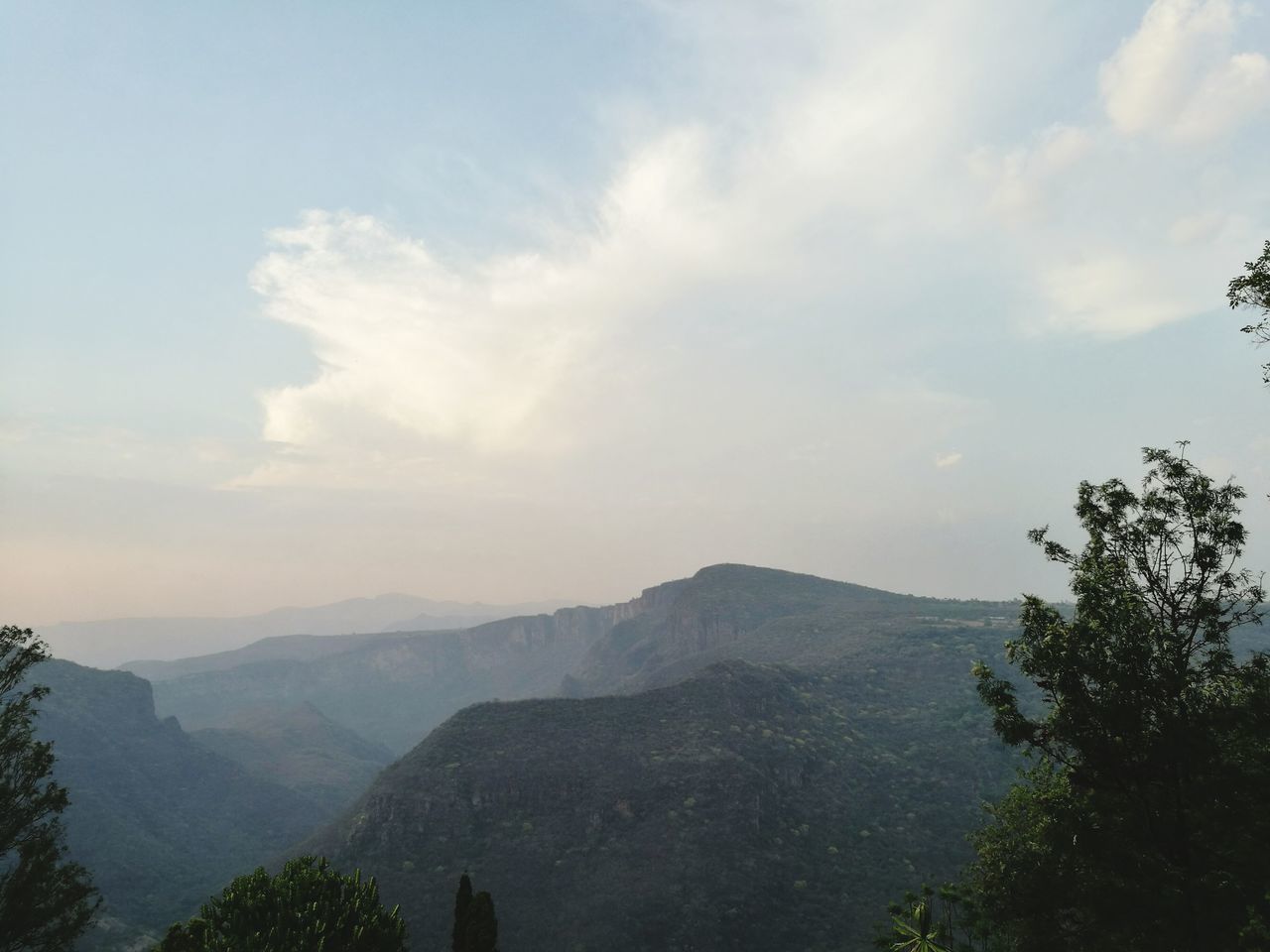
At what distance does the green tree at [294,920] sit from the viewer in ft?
77.6

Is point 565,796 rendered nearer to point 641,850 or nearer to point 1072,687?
point 641,850

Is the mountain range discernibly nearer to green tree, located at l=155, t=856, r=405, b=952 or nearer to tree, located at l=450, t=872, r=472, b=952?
tree, located at l=450, t=872, r=472, b=952

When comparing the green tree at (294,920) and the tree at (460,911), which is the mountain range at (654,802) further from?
the green tree at (294,920)

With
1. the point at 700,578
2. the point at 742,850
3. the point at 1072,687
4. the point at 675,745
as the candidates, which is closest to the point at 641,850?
the point at 742,850

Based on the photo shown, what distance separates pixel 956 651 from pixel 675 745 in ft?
200

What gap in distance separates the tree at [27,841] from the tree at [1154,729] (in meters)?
36.3

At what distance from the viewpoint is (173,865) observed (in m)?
98.6

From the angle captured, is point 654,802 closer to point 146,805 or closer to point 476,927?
point 476,927

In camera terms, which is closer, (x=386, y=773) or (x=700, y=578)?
(x=386, y=773)

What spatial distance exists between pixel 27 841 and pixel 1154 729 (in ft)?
136

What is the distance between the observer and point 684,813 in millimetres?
74625

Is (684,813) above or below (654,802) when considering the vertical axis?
below

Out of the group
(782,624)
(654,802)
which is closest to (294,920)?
(654,802)

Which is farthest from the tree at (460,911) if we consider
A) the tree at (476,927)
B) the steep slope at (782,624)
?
the steep slope at (782,624)
